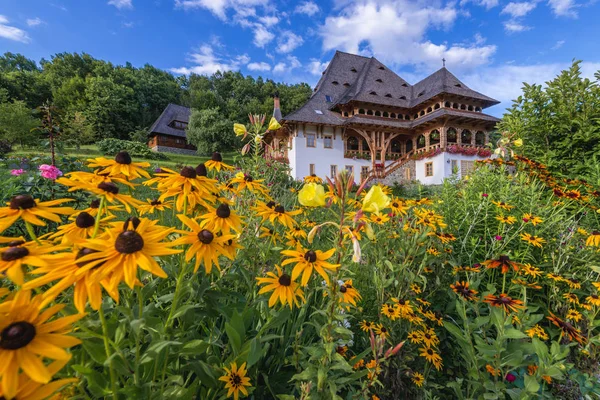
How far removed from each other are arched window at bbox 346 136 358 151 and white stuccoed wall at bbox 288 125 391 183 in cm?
Result: 144

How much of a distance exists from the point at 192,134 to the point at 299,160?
15710mm

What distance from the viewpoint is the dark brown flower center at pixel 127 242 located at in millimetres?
595

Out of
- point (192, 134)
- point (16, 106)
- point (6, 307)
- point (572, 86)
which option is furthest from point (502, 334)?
point (16, 106)

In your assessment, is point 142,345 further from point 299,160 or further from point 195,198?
point 299,160

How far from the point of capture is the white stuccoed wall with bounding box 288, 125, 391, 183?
1739 centimetres

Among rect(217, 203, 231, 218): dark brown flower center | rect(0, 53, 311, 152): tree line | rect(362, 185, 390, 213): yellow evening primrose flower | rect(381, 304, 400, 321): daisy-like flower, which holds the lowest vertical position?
rect(381, 304, 400, 321): daisy-like flower

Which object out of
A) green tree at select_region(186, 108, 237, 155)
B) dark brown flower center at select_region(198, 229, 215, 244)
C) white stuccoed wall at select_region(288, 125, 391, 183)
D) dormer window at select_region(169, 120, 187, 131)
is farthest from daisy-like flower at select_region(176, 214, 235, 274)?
dormer window at select_region(169, 120, 187, 131)

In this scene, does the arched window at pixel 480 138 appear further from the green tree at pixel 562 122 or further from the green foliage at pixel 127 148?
the green foliage at pixel 127 148

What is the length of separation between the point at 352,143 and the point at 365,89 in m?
4.10

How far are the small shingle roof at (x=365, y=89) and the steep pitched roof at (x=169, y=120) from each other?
20.7m

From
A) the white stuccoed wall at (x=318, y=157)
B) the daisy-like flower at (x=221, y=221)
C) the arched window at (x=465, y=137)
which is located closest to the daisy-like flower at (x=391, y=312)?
the daisy-like flower at (x=221, y=221)

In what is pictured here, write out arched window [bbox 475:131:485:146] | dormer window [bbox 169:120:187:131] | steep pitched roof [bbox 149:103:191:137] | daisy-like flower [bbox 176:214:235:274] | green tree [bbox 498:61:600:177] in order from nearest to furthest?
1. daisy-like flower [bbox 176:214:235:274]
2. green tree [bbox 498:61:600:177]
3. arched window [bbox 475:131:485:146]
4. steep pitched roof [bbox 149:103:191:137]
5. dormer window [bbox 169:120:187:131]

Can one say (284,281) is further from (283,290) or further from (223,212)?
(223,212)

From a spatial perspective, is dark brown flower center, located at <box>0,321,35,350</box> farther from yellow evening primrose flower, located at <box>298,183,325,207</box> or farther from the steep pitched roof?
the steep pitched roof
